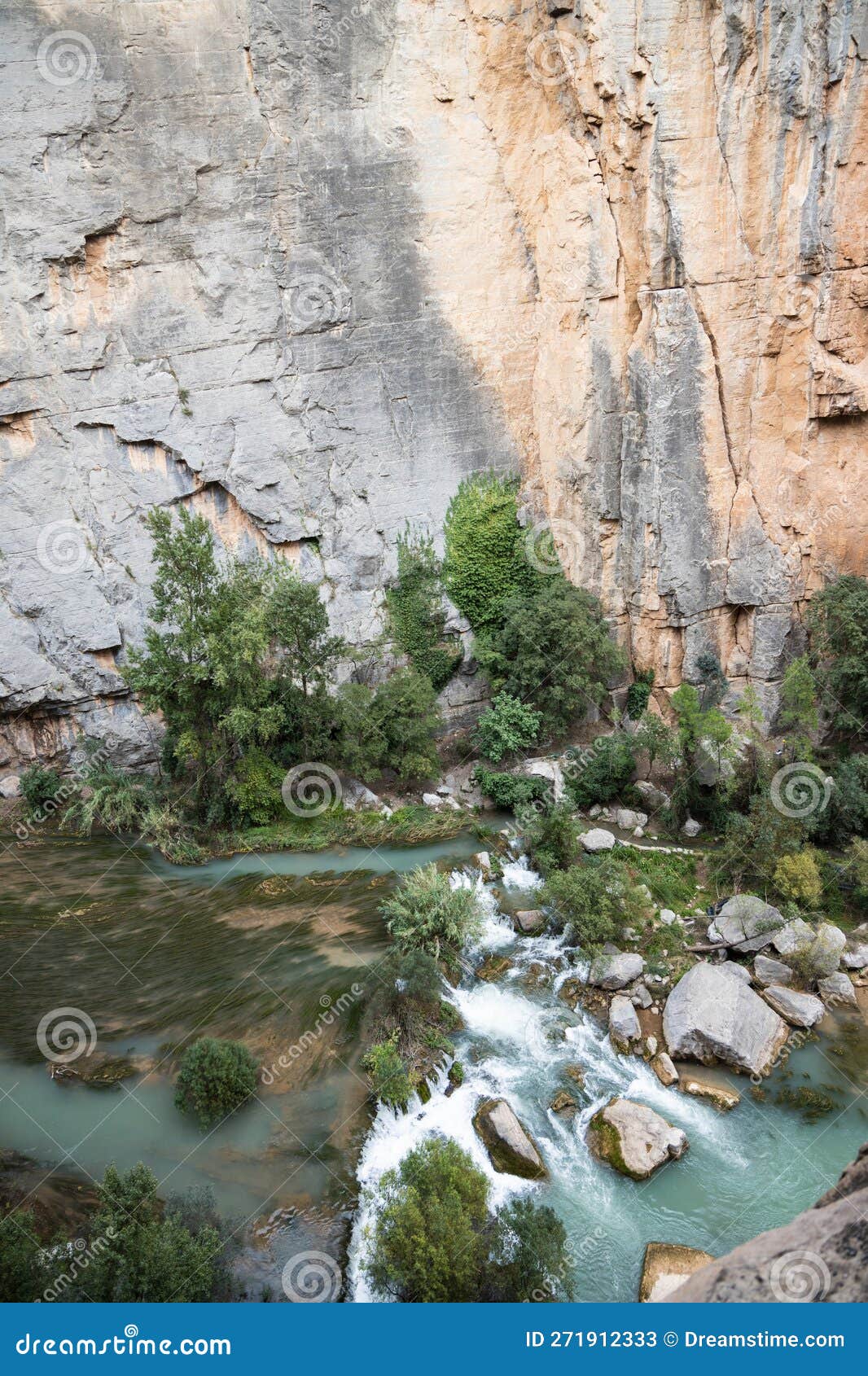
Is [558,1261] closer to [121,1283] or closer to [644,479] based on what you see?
Answer: [121,1283]

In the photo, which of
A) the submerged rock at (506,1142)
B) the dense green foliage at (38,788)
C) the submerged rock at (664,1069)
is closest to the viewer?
the submerged rock at (506,1142)

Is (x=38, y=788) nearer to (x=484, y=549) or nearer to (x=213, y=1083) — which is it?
(x=213, y=1083)

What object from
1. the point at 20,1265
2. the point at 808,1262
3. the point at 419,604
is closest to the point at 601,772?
the point at 419,604

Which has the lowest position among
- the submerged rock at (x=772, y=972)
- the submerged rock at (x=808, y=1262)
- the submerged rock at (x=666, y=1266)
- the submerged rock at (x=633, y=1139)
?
the submerged rock at (x=666, y=1266)

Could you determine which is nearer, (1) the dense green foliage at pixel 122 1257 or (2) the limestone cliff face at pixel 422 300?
(1) the dense green foliage at pixel 122 1257

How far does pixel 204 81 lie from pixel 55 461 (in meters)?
7.71

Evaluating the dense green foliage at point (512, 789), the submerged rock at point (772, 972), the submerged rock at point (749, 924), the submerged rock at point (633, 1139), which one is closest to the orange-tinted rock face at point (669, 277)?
the dense green foliage at point (512, 789)

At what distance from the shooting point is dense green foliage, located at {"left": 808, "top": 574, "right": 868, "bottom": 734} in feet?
55.7

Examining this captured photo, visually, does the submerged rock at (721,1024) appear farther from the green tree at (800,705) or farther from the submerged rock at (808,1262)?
the green tree at (800,705)

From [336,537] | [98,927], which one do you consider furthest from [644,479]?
[98,927]

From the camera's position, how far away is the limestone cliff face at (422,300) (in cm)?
1584

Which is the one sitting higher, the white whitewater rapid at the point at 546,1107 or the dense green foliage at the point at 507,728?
the dense green foliage at the point at 507,728

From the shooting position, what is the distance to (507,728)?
18578mm

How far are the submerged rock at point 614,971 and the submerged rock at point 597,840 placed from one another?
327 centimetres
